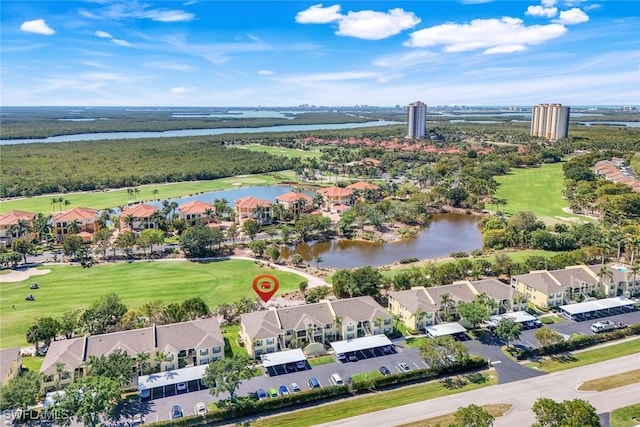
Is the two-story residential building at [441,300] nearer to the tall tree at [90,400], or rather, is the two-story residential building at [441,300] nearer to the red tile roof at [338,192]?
the tall tree at [90,400]

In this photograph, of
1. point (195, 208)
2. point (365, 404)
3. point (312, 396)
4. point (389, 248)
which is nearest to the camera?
point (365, 404)

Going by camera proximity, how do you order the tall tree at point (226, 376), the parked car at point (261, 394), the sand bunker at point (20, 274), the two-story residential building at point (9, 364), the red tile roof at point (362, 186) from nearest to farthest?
1. the tall tree at point (226, 376)
2. the two-story residential building at point (9, 364)
3. the parked car at point (261, 394)
4. the sand bunker at point (20, 274)
5. the red tile roof at point (362, 186)

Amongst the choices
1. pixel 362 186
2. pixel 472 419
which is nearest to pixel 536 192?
pixel 362 186

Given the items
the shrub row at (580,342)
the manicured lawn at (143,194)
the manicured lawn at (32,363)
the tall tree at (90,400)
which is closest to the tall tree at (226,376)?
the tall tree at (90,400)

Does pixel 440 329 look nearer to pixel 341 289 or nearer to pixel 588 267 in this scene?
pixel 341 289

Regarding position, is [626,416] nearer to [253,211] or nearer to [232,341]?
[232,341]

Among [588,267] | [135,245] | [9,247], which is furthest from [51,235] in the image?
[588,267]

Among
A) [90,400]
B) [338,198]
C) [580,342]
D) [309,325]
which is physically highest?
[338,198]

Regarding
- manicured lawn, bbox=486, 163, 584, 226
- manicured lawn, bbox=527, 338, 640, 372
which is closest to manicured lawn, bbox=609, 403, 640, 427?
manicured lawn, bbox=527, 338, 640, 372
